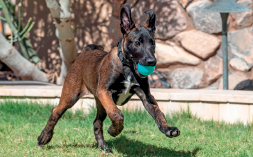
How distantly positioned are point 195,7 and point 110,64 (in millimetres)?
3915

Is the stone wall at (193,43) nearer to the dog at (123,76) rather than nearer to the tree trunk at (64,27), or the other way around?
the tree trunk at (64,27)

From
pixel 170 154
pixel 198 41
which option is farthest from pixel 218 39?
pixel 170 154

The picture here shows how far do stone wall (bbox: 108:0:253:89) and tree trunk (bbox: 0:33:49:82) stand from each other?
2374mm

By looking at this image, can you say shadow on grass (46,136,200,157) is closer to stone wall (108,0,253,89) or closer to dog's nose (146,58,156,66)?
dog's nose (146,58,156,66)

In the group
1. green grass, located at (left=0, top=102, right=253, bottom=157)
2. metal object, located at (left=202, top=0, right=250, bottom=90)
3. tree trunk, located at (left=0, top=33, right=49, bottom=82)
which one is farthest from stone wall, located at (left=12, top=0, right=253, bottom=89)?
green grass, located at (left=0, top=102, right=253, bottom=157)

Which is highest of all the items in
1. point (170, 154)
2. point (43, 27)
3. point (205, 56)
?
point (43, 27)

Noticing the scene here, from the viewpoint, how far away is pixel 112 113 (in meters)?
3.45

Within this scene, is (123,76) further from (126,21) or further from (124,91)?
(126,21)

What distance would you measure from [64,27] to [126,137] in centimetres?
276

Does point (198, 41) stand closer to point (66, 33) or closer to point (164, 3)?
point (164, 3)

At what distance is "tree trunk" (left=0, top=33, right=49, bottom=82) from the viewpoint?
6840 mm

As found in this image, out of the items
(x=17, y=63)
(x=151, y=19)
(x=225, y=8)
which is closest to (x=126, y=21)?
(x=151, y=19)

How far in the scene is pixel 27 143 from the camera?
460 cm

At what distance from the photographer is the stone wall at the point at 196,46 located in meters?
6.93
